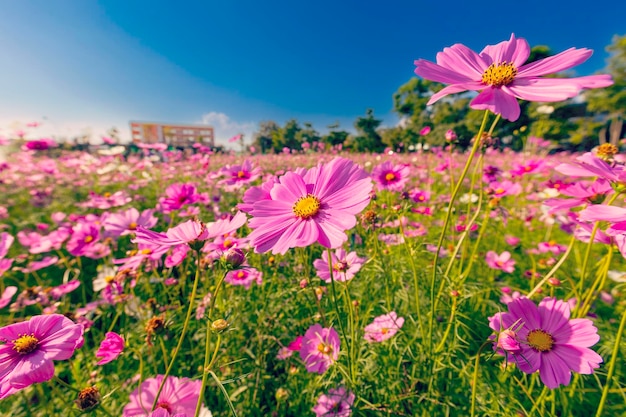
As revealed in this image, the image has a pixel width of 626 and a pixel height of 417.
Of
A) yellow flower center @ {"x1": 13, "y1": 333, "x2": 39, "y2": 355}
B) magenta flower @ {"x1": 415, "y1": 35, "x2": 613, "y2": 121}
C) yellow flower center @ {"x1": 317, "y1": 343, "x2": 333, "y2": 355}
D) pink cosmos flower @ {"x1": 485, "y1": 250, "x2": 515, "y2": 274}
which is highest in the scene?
magenta flower @ {"x1": 415, "y1": 35, "x2": 613, "y2": 121}

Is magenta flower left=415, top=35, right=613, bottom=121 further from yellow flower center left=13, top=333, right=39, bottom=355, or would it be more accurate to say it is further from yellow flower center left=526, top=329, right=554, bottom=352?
yellow flower center left=13, top=333, right=39, bottom=355

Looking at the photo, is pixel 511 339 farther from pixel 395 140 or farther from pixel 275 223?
pixel 395 140

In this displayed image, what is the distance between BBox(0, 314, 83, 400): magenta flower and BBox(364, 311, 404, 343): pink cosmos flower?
67cm

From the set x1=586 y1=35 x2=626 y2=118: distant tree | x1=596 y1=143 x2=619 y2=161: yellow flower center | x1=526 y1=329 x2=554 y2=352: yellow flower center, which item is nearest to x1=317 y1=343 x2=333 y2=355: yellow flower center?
x1=526 y1=329 x2=554 y2=352: yellow flower center

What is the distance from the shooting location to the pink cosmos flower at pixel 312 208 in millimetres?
406

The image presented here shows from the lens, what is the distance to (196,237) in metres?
0.46

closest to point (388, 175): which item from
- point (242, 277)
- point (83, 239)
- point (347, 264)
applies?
point (347, 264)

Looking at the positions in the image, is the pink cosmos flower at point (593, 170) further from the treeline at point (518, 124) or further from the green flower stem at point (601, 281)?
the treeline at point (518, 124)

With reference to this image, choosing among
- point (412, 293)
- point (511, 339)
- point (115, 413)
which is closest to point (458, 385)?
point (412, 293)

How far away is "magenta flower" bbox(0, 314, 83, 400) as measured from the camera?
14.2 inches

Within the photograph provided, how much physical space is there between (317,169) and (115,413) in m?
0.96

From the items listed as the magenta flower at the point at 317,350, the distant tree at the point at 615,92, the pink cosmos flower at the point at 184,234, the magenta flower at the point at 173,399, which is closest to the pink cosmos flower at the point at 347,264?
the magenta flower at the point at 317,350

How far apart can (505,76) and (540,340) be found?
18.7 inches

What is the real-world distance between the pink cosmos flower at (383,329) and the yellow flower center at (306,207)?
482mm
